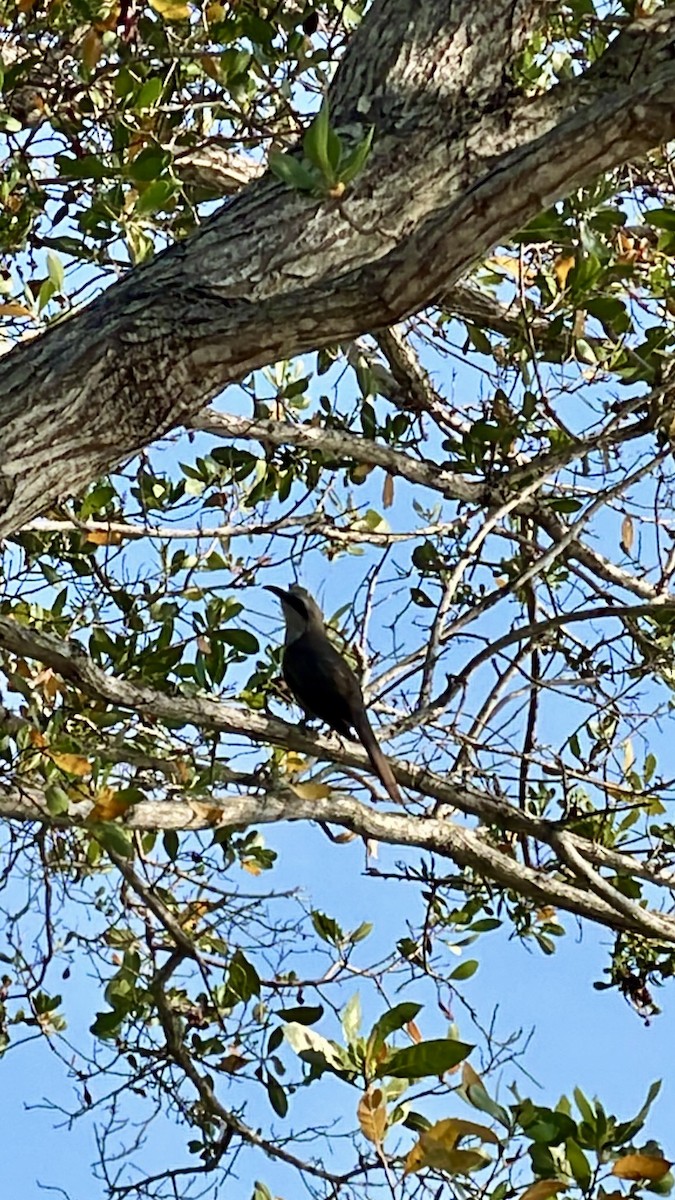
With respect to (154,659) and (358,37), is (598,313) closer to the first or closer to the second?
(358,37)

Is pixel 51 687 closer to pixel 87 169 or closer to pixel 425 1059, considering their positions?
pixel 87 169

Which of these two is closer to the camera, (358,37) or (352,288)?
(352,288)

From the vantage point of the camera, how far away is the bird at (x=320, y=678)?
10.4 ft

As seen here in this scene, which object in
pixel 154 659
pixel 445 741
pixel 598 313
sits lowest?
pixel 445 741

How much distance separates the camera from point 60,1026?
154 inches

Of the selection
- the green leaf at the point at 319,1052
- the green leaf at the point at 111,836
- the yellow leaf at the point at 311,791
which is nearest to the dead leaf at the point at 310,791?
the yellow leaf at the point at 311,791

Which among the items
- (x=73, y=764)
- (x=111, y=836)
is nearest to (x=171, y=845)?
(x=73, y=764)

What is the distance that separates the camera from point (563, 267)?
3.38 m

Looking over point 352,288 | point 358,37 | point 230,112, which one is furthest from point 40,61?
point 352,288

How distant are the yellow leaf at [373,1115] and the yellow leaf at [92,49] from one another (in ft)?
7.98

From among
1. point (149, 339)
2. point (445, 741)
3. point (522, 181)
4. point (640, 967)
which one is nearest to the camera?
point (522, 181)

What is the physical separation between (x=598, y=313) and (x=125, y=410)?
1.41m

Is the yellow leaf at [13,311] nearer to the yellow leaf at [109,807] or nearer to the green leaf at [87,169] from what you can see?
the green leaf at [87,169]

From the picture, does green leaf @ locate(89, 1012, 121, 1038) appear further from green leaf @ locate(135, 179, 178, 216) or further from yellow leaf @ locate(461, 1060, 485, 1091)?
green leaf @ locate(135, 179, 178, 216)
